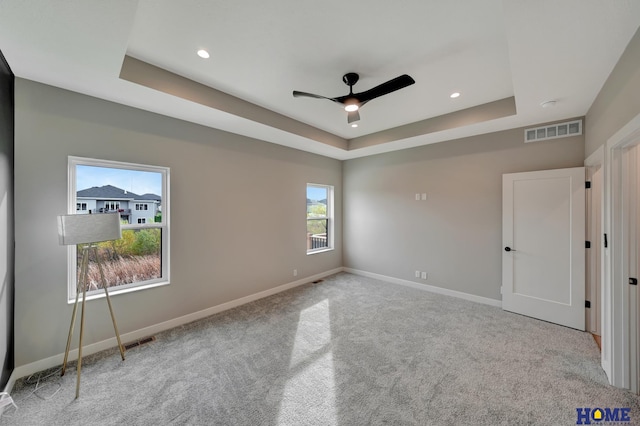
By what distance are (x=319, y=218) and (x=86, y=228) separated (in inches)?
153

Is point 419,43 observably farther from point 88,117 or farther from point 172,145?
point 88,117

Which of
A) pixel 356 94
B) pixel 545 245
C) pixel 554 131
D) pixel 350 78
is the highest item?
pixel 350 78

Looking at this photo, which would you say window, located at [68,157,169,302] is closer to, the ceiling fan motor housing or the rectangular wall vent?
the rectangular wall vent

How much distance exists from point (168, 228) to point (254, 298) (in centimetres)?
174

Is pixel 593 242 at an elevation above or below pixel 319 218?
below

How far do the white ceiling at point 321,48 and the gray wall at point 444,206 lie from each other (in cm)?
58

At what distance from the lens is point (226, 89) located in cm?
289

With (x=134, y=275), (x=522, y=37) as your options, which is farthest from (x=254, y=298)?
(x=522, y=37)

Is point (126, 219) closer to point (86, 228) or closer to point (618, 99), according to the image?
point (86, 228)

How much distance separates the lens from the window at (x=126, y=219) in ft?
8.38

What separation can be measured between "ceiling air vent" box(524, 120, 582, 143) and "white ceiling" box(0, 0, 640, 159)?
144mm

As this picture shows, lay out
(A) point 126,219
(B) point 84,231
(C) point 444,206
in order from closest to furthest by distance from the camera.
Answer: (B) point 84,231
(A) point 126,219
(C) point 444,206

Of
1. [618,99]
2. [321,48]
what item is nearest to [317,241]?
[321,48]

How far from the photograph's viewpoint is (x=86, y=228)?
2.11 metres
